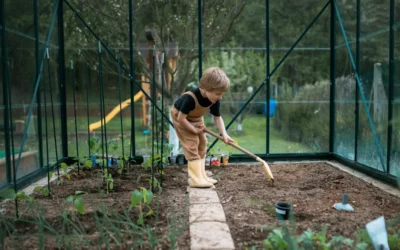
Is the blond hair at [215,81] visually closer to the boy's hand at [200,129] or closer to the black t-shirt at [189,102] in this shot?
the black t-shirt at [189,102]

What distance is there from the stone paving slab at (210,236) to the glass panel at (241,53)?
123 inches

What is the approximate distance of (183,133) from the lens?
3846 millimetres

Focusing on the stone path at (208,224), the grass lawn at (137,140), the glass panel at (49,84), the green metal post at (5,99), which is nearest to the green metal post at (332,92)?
the grass lawn at (137,140)

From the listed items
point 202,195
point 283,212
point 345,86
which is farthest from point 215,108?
point 345,86

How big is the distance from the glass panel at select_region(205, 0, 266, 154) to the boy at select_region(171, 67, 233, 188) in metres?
1.78

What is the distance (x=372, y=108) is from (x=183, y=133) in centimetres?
233

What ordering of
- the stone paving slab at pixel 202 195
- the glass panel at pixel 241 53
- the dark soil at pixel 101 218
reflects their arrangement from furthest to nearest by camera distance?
1. the glass panel at pixel 241 53
2. the stone paving slab at pixel 202 195
3. the dark soil at pixel 101 218

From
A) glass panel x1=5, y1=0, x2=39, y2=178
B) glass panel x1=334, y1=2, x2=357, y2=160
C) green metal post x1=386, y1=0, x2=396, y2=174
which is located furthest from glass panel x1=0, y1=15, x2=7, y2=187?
glass panel x1=334, y1=2, x2=357, y2=160

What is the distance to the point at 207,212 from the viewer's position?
9.39 feet

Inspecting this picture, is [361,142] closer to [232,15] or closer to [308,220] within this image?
[308,220]

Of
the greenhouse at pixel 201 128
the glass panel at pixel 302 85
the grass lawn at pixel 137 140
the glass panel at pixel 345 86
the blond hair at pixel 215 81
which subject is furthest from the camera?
the glass panel at pixel 302 85

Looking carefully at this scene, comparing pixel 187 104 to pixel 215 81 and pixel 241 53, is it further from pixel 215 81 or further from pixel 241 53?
pixel 241 53

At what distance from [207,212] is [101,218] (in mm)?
790

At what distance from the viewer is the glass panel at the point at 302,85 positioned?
5.69m
